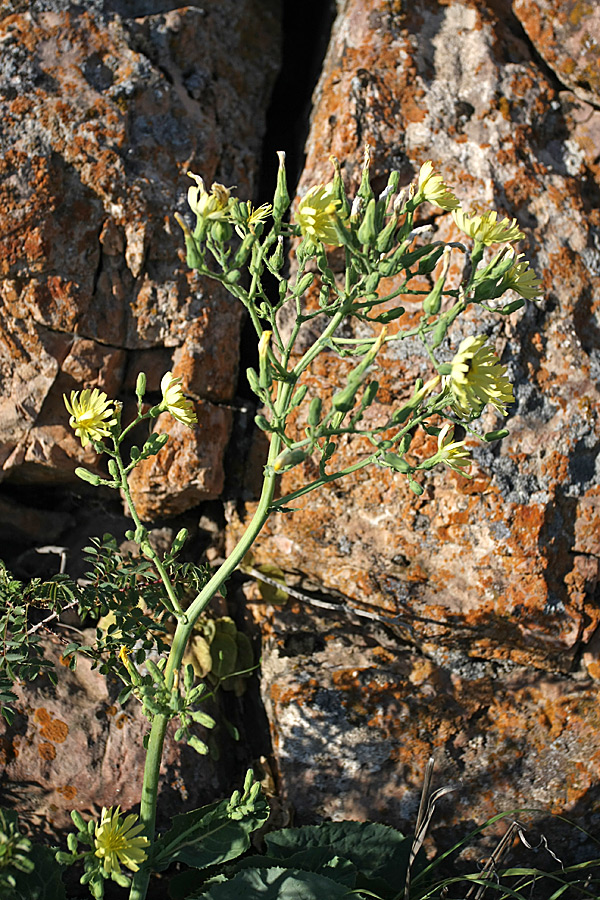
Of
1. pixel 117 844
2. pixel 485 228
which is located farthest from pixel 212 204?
pixel 117 844

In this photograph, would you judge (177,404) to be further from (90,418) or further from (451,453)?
(451,453)

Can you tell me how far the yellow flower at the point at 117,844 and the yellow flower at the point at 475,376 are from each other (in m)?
1.23

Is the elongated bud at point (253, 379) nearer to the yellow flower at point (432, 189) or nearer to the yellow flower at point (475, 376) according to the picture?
the yellow flower at point (475, 376)

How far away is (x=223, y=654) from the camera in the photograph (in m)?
2.58

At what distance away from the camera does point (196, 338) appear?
2744mm

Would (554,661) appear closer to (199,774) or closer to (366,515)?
(366,515)

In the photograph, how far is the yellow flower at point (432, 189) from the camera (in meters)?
1.71

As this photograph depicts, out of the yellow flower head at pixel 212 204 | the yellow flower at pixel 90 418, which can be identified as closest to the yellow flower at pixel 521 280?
the yellow flower head at pixel 212 204

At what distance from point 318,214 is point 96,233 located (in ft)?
4.43

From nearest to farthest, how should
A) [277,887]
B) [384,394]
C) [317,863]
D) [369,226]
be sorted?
[369,226], [277,887], [317,863], [384,394]

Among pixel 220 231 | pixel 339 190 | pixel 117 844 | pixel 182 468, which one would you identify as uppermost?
pixel 339 190

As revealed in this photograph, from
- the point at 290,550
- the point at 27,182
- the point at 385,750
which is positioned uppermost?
the point at 27,182

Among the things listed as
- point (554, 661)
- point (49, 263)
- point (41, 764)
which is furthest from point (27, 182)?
point (554, 661)

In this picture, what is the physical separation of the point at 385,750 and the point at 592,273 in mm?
1938
